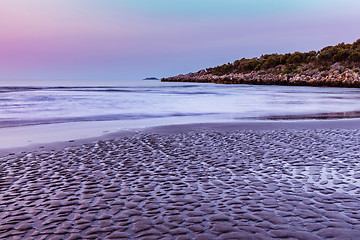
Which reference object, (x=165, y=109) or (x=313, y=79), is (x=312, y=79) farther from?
(x=165, y=109)

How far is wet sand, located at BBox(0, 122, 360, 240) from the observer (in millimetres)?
4457

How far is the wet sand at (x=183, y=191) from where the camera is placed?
4457 millimetres

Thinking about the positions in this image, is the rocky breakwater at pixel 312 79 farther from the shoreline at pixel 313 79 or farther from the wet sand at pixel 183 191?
the wet sand at pixel 183 191

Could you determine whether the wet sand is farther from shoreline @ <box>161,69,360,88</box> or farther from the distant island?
the distant island

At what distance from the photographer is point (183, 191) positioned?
237 inches

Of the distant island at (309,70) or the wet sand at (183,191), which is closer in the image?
the wet sand at (183,191)

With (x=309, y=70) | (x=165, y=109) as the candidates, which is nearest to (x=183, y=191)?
(x=165, y=109)

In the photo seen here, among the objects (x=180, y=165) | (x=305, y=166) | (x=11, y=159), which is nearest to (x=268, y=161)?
(x=305, y=166)

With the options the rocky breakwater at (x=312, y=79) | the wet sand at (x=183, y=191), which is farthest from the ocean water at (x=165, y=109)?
the rocky breakwater at (x=312, y=79)

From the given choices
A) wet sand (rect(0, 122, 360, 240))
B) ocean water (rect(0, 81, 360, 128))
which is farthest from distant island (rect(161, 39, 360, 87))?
wet sand (rect(0, 122, 360, 240))

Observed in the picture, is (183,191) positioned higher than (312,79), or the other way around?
(312,79)

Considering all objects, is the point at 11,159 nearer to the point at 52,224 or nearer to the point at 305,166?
the point at 52,224

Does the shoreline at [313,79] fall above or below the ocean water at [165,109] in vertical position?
above

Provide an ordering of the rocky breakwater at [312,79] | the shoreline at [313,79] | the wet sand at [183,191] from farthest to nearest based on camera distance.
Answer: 1. the rocky breakwater at [312,79]
2. the shoreline at [313,79]
3. the wet sand at [183,191]
